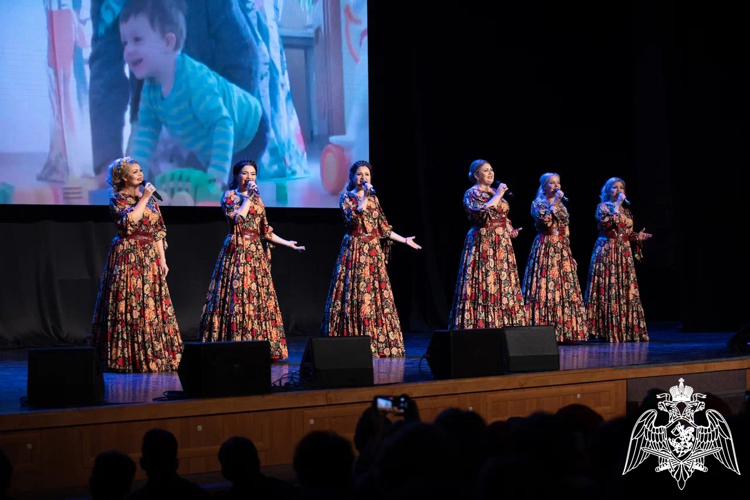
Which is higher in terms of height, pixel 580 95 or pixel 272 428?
pixel 580 95

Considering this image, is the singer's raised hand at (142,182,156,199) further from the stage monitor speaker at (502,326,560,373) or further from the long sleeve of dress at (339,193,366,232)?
the stage monitor speaker at (502,326,560,373)

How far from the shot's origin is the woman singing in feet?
27.3

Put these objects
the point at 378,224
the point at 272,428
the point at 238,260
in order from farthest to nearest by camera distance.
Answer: the point at 378,224 < the point at 238,260 < the point at 272,428

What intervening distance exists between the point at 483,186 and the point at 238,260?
2.13m

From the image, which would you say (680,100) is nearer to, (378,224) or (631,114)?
(631,114)

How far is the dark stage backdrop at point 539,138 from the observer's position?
9523 mm

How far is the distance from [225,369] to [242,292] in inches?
84.8

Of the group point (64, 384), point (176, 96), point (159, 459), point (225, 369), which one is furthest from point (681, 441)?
point (176, 96)

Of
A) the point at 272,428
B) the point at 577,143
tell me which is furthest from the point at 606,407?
the point at 577,143

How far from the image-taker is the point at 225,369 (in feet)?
15.2

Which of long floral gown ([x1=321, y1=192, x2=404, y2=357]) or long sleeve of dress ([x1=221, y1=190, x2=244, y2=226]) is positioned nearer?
long sleeve of dress ([x1=221, y1=190, x2=244, y2=226])

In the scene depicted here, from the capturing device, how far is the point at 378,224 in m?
7.26

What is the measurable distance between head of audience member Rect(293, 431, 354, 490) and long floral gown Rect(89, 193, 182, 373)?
3.81 meters

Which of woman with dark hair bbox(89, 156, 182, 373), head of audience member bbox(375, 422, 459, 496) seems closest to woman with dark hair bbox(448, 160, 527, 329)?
woman with dark hair bbox(89, 156, 182, 373)
